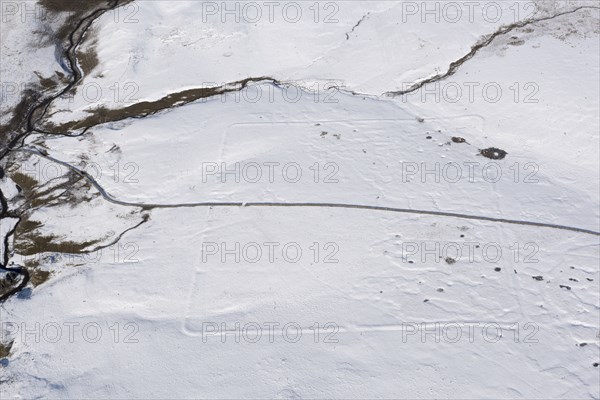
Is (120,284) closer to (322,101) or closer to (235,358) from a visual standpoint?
(235,358)

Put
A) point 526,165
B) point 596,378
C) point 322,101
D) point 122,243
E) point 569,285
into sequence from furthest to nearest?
point 322,101, point 526,165, point 122,243, point 569,285, point 596,378

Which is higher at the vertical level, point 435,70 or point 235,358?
point 435,70

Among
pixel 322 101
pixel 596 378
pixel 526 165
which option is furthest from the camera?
pixel 322 101

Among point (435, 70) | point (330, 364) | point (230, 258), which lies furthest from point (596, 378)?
point (435, 70)

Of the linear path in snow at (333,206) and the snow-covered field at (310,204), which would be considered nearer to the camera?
the snow-covered field at (310,204)

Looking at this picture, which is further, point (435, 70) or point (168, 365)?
point (435, 70)

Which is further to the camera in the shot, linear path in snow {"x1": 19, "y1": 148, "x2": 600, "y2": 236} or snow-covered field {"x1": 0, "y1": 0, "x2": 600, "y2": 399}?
linear path in snow {"x1": 19, "y1": 148, "x2": 600, "y2": 236}

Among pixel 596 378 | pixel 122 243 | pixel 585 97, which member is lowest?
pixel 596 378
